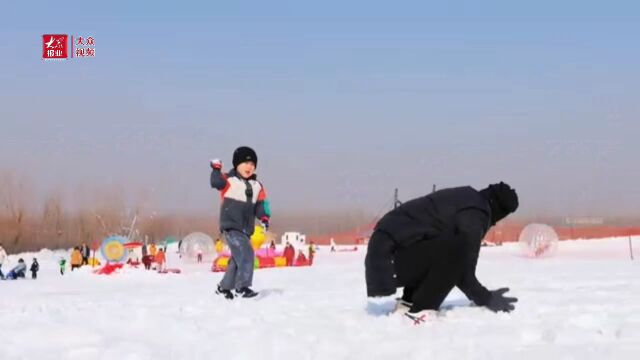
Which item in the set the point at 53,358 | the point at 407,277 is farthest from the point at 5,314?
the point at 407,277

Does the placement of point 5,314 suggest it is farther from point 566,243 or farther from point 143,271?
point 566,243

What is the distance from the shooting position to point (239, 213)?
842 centimetres

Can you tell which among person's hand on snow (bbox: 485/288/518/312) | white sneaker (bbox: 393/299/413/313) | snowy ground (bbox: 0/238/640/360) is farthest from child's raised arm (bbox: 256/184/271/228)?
person's hand on snow (bbox: 485/288/518/312)

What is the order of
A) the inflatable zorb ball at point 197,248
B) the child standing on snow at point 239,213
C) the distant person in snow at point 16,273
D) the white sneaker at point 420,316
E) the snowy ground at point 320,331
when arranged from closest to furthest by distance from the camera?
1. the snowy ground at point 320,331
2. the white sneaker at point 420,316
3. the child standing on snow at point 239,213
4. the distant person in snow at point 16,273
5. the inflatable zorb ball at point 197,248

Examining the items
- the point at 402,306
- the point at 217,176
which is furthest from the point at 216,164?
the point at 402,306

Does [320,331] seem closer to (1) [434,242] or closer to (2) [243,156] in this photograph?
(1) [434,242]

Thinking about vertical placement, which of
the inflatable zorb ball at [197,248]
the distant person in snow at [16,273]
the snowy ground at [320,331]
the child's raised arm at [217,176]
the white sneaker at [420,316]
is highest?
the child's raised arm at [217,176]

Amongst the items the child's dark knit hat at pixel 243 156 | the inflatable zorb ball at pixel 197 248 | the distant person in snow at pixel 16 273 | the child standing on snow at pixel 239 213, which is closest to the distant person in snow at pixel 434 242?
the child standing on snow at pixel 239 213

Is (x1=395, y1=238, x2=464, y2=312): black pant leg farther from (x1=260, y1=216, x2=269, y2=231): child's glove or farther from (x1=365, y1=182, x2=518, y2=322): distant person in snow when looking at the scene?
(x1=260, y1=216, x2=269, y2=231): child's glove

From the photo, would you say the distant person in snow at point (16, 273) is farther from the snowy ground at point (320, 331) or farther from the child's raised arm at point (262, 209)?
the child's raised arm at point (262, 209)

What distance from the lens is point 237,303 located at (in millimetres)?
7605

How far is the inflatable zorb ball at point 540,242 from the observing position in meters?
23.8

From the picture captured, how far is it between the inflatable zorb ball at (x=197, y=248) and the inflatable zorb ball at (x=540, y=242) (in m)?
10.5

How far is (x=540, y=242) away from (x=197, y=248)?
1130 centimetres
